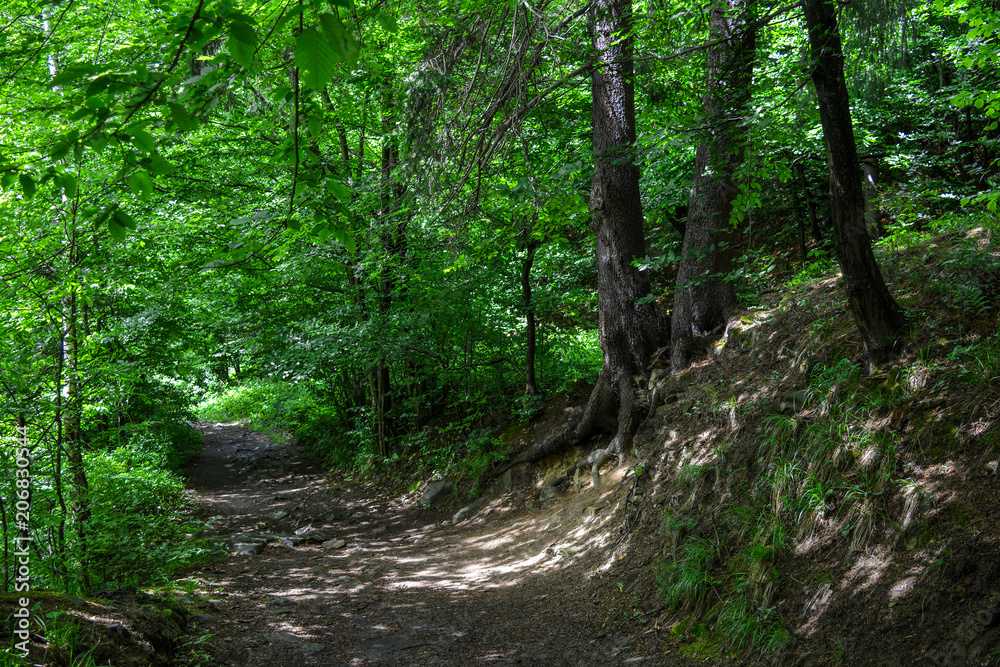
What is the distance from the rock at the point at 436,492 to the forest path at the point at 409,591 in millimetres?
189

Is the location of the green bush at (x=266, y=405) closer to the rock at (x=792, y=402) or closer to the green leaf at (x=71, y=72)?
the rock at (x=792, y=402)

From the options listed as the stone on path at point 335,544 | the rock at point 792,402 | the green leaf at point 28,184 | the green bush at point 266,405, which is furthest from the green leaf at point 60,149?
the green bush at point 266,405

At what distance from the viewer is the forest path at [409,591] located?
442 centimetres

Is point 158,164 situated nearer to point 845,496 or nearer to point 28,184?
point 28,184

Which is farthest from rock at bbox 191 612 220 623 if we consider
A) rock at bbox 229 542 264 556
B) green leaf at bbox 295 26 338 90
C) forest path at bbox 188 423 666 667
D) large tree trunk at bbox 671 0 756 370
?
large tree trunk at bbox 671 0 756 370

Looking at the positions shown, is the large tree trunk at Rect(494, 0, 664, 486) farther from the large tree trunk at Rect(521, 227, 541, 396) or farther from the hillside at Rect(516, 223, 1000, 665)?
the large tree trunk at Rect(521, 227, 541, 396)

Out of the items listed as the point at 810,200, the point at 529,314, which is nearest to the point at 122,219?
the point at 529,314

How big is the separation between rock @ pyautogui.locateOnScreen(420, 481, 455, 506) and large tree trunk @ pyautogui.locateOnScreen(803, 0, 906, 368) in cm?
738

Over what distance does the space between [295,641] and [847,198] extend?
5.36 meters

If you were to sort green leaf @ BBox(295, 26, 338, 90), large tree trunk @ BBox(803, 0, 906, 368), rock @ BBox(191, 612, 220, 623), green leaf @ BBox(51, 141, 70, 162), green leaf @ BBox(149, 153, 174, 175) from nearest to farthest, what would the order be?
green leaf @ BBox(295, 26, 338, 90) < green leaf @ BBox(51, 141, 70, 162) < green leaf @ BBox(149, 153, 174, 175) < large tree trunk @ BBox(803, 0, 906, 368) < rock @ BBox(191, 612, 220, 623)

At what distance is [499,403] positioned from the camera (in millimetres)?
11109

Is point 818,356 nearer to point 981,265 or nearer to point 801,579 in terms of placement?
point 981,265

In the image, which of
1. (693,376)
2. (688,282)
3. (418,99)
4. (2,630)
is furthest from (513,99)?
(2,630)

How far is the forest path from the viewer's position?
174 inches
